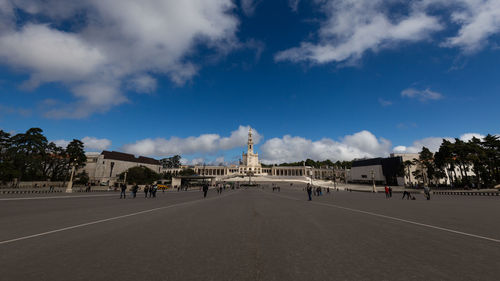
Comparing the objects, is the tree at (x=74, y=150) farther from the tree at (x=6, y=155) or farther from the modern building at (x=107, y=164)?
the modern building at (x=107, y=164)

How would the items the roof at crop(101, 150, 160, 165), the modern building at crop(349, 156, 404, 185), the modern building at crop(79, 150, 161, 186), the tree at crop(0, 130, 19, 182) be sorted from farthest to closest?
the roof at crop(101, 150, 160, 165) → the modern building at crop(79, 150, 161, 186) → the modern building at crop(349, 156, 404, 185) → the tree at crop(0, 130, 19, 182)

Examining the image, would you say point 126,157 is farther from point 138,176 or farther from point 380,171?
point 380,171

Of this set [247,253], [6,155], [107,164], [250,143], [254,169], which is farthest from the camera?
[250,143]

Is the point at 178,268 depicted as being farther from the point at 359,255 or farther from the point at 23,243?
the point at 23,243

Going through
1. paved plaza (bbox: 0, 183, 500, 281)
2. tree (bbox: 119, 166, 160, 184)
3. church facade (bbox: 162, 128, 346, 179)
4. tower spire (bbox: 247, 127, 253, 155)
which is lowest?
paved plaza (bbox: 0, 183, 500, 281)

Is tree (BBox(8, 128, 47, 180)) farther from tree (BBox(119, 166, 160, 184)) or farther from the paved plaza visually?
the paved plaza

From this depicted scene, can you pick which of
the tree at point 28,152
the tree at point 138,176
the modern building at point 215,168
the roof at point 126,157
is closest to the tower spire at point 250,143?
the modern building at point 215,168

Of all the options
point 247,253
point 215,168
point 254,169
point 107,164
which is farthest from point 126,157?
point 247,253

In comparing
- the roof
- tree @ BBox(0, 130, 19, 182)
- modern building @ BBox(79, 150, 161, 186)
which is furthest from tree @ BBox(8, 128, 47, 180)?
the roof

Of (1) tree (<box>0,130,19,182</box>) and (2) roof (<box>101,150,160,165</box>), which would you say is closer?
(1) tree (<box>0,130,19,182</box>)

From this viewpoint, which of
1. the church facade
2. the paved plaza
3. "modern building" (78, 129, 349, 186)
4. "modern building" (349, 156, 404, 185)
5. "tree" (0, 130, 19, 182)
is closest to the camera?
the paved plaza

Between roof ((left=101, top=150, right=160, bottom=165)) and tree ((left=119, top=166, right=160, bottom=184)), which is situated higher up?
roof ((left=101, top=150, right=160, bottom=165))

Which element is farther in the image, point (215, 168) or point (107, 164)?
point (215, 168)

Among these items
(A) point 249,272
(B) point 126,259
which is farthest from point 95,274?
(A) point 249,272
